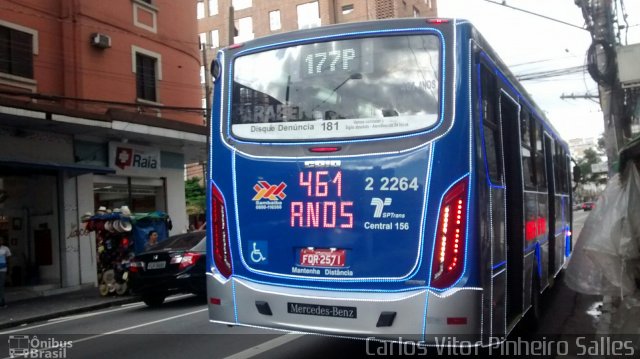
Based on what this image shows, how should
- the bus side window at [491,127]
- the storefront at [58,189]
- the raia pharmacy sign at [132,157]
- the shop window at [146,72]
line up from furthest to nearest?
1. the shop window at [146,72]
2. the raia pharmacy sign at [132,157]
3. the storefront at [58,189]
4. the bus side window at [491,127]

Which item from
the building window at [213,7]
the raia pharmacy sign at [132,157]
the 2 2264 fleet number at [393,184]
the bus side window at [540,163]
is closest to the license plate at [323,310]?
the 2 2264 fleet number at [393,184]

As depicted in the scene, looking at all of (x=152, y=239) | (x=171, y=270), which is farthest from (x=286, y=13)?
(x=171, y=270)

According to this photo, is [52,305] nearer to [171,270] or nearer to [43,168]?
[43,168]

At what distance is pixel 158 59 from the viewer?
19.4 metres

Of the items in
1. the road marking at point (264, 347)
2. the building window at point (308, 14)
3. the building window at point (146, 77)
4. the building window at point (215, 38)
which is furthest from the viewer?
the building window at point (215, 38)

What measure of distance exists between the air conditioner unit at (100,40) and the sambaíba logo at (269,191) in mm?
13420

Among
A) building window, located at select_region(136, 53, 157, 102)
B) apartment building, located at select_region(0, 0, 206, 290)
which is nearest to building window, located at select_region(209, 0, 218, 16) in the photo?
Answer: apartment building, located at select_region(0, 0, 206, 290)

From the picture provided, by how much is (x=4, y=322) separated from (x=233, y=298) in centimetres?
771

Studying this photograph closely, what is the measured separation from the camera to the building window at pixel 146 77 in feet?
61.4

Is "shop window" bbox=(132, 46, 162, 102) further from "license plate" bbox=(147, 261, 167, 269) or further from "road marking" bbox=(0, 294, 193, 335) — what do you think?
"license plate" bbox=(147, 261, 167, 269)

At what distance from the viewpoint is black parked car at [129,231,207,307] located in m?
11.0

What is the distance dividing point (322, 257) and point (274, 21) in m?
41.0

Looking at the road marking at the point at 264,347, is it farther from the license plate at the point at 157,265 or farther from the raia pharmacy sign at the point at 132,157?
the raia pharmacy sign at the point at 132,157

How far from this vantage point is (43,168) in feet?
47.6
